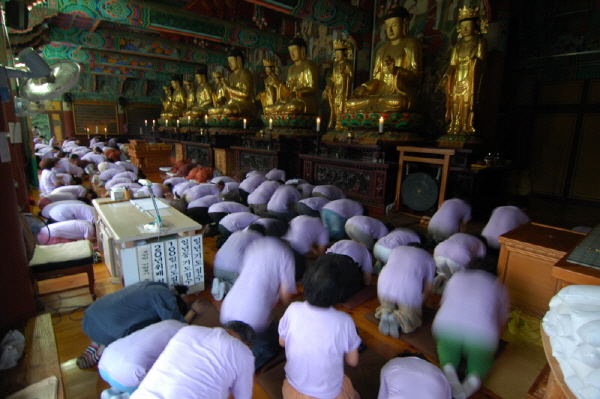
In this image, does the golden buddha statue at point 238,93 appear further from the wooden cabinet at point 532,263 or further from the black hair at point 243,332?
the black hair at point 243,332

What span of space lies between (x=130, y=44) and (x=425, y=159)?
8.03 metres

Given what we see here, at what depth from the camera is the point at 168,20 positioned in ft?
22.4

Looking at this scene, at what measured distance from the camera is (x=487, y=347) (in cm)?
164

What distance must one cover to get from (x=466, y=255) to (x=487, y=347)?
856mm

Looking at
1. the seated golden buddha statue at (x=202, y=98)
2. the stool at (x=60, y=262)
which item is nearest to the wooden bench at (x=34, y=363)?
the stool at (x=60, y=262)

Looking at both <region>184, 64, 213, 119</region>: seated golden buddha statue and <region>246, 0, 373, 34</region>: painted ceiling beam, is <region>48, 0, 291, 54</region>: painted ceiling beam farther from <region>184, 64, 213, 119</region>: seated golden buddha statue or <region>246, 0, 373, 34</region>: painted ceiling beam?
<region>184, 64, 213, 119</region>: seated golden buddha statue

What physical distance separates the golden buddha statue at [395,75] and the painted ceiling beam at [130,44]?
5935mm

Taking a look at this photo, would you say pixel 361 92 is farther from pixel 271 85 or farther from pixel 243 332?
pixel 243 332

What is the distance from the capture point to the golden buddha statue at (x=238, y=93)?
8.54m

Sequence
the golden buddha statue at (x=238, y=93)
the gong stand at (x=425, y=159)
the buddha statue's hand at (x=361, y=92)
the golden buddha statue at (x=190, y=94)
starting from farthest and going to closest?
the golden buddha statue at (x=190, y=94) → the golden buddha statue at (x=238, y=93) → the buddha statue's hand at (x=361, y=92) → the gong stand at (x=425, y=159)

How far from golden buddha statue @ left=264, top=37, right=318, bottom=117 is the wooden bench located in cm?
534

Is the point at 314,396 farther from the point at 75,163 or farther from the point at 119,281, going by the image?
the point at 75,163

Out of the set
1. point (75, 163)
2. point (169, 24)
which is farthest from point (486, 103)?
point (75, 163)

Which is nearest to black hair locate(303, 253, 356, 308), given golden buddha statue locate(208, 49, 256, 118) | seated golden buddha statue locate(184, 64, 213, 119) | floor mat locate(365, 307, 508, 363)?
floor mat locate(365, 307, 508, 363)
